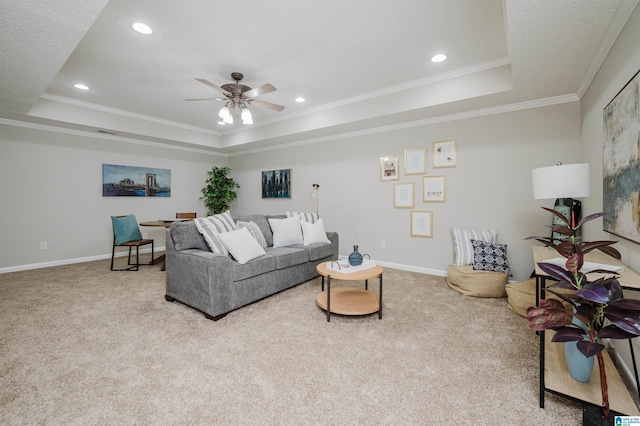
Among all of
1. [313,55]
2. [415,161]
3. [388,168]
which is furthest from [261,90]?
[415,161]

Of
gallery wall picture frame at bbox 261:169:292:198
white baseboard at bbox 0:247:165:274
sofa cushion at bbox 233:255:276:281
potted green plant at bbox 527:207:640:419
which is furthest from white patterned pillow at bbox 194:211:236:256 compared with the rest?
white baseboard at bbox 0:247:165:274

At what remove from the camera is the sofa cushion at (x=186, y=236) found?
3041mm

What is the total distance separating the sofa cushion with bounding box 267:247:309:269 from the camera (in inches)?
129

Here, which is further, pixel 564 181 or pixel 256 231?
pixel 256 231

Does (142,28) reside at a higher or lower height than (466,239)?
higher

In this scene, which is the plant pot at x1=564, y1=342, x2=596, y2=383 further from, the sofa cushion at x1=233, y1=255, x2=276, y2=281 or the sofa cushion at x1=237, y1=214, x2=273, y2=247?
the sofa cushion at x1=237, y1=214, x2=273, y2=247

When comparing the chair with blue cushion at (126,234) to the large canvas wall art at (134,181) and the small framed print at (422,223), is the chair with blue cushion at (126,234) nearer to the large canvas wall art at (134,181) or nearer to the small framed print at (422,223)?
the large canvas wall art at (134,181)

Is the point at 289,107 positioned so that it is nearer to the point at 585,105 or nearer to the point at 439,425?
the point at 585,105

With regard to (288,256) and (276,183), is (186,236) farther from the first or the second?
(276,183)

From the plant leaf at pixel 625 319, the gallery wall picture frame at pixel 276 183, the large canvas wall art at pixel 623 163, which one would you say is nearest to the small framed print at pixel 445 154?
the large canvas wall art at pixel 623 163

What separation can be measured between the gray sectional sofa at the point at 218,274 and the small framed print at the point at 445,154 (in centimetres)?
237

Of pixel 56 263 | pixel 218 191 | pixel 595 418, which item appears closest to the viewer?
pixel 595 418

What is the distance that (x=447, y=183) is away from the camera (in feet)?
13.3

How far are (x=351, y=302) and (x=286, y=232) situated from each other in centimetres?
157
